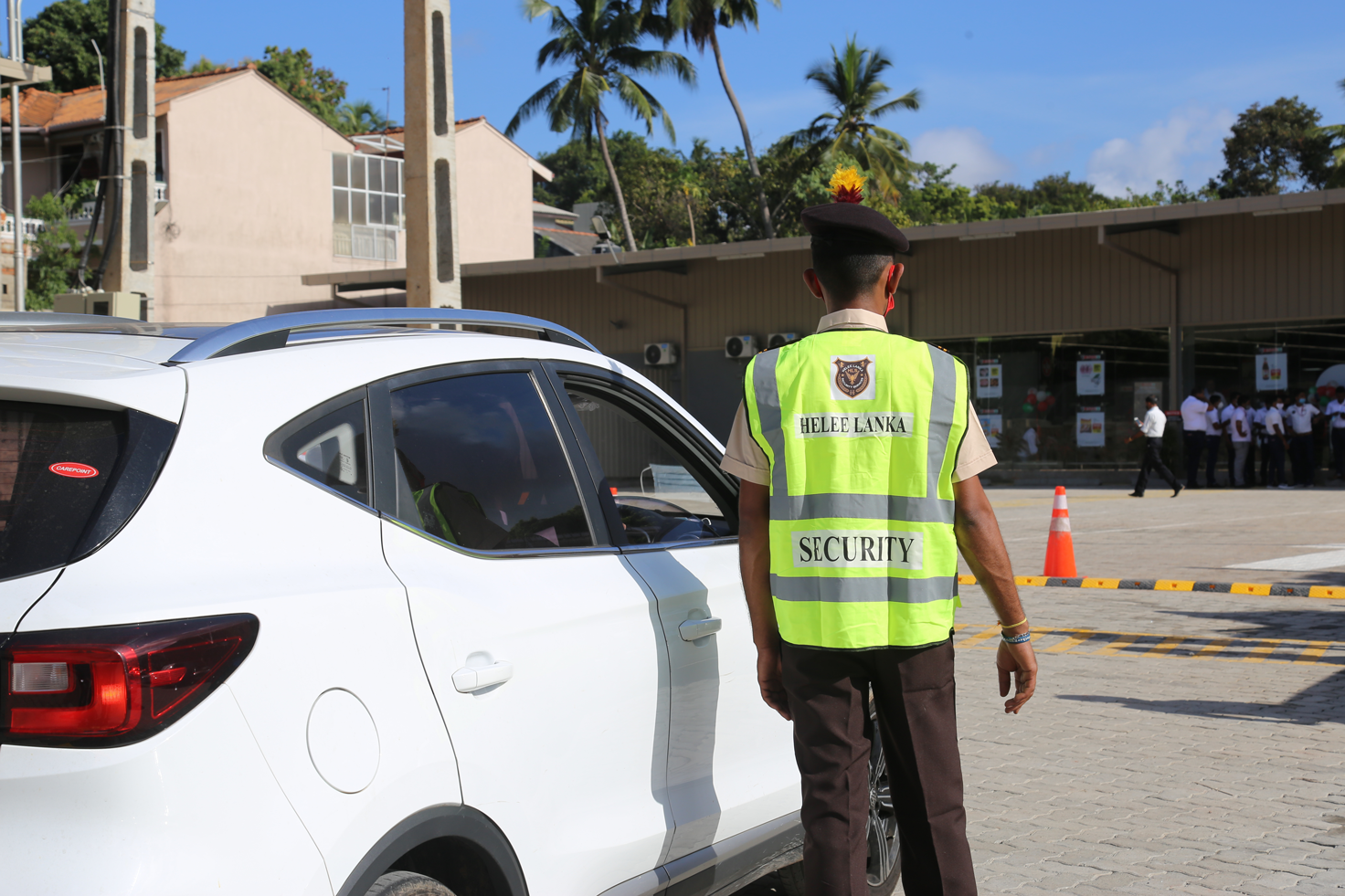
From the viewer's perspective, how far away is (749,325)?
28422 millimetres

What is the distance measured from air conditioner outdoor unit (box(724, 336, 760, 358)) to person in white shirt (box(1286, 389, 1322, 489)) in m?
11.0

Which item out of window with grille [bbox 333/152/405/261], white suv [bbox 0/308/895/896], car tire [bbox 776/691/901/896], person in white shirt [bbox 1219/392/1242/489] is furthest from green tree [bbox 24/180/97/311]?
white suv [bbox 0/308/895/896]

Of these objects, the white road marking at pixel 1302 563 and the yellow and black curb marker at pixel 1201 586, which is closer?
the yellow and black curb marker at pixel 1201 586

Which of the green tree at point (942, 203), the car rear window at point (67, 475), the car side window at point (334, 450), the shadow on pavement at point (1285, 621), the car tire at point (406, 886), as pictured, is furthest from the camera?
the green tree at point (942, 203)

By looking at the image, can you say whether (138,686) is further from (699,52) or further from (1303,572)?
(699,52)

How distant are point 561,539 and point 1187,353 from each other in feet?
75.2

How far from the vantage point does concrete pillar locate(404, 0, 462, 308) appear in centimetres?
945

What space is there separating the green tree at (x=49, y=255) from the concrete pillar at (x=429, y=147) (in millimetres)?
28063

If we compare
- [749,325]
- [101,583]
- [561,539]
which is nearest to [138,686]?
[101,583]

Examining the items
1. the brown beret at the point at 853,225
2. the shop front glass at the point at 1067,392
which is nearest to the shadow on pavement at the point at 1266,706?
the brown beret at the point at 853,225

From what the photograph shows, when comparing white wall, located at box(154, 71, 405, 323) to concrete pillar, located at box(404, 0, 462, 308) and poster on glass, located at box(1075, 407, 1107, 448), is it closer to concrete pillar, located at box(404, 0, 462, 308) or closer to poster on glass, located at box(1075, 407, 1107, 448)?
poster on glass, located at box(1075, 407, 1107, 448)

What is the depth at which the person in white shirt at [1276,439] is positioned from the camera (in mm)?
21844

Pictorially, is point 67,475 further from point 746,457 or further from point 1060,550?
point 1060,550

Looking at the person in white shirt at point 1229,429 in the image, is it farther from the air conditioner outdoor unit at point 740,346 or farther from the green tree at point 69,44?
the green tree at point 69,44
